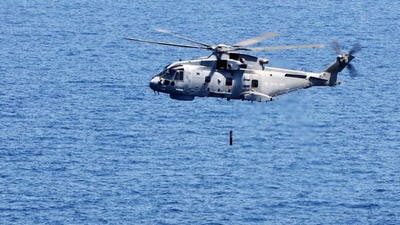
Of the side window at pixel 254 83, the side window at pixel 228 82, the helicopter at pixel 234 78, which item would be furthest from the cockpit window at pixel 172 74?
the side window at pixel 254 83

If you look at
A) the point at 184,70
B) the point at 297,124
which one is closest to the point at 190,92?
the point at 184,70

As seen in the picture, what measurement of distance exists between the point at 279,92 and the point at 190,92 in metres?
10.00

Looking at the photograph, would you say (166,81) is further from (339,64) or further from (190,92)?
(339,64)

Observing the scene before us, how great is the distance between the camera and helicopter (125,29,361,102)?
519ft

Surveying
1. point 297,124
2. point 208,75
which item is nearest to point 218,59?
point 208,75

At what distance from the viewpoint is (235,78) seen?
158375 mm

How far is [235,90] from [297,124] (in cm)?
941

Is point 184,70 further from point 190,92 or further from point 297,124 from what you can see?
point 297,124

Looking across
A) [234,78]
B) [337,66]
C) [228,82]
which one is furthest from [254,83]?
[337,66]

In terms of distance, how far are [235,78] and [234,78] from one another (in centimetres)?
11

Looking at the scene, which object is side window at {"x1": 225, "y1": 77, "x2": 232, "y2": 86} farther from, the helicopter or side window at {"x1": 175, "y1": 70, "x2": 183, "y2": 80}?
side window at {"x1": 175, "y1": 70, "x2": 183, "y2": 80}

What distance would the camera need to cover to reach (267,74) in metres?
159

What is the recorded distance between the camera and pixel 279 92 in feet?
522

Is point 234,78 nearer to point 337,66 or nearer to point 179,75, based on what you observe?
point 179,75
